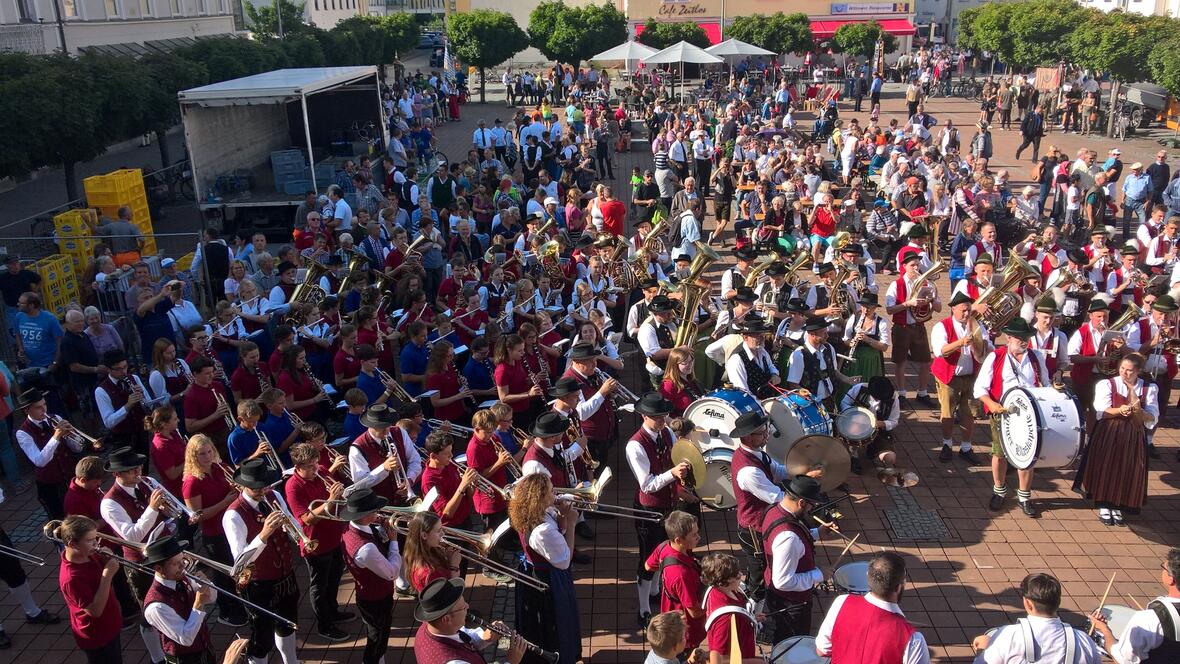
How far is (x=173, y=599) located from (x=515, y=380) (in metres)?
3.68

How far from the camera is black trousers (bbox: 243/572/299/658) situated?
5.91 meters

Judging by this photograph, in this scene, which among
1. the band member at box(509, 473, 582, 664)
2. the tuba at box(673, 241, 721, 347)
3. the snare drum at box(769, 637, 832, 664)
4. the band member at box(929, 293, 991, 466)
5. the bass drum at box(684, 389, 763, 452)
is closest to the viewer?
the snare drum at box(769, 637, 832, 664)

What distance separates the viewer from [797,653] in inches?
201

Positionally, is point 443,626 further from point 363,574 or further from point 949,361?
point 949,361

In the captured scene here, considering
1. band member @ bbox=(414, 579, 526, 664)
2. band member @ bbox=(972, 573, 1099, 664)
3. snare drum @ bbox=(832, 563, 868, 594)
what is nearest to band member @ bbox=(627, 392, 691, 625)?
snare drum @ bbox=(832, 563, 868, 594)

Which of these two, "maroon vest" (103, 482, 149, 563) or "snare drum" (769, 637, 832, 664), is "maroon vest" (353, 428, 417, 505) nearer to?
"maroon vest" (103, 482, 149, 563)

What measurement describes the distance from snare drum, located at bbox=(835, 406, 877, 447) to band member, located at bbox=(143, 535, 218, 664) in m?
5.42

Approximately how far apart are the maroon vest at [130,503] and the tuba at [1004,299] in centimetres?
763

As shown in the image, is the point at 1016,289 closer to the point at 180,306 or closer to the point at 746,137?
the point at 180,306

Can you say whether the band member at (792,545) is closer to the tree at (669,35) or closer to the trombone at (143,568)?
the trombone at (143,568)

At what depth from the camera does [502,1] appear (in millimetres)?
61625

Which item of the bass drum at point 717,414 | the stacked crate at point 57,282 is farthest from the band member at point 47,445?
the stacked crate at point 57,282

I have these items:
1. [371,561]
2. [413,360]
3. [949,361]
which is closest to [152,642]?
[371,561]

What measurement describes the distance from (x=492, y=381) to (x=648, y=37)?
35.5 meters
